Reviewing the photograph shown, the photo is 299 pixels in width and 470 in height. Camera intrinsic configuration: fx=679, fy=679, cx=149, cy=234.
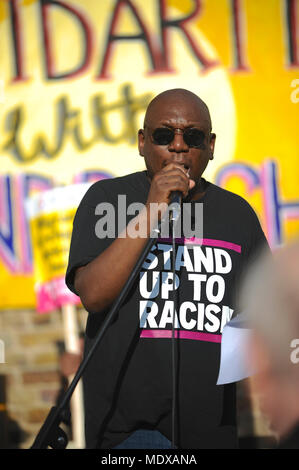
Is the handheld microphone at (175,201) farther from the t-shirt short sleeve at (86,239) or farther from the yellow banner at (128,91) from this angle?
the yellow banner at (128,91)

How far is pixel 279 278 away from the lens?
5.98ft

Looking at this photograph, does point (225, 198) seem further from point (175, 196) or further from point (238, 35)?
point (238, 35)

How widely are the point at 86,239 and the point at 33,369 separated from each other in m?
2.18

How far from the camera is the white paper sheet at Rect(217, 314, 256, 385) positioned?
5.54 feet

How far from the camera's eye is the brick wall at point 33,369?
3652 mm

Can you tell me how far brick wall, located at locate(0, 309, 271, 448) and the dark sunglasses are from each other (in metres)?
2.08

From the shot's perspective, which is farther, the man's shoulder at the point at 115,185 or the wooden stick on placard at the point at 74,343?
the wooden stick on placard at the point at 74,343

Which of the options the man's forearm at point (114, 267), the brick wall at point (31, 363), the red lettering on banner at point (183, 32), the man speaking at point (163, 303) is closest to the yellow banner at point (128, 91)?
the red lettering on banner at point (183, 32)

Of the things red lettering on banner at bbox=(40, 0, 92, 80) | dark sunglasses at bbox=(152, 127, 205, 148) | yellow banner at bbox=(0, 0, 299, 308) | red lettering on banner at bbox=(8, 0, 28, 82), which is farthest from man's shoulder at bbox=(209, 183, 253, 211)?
red lettering on banner at bbox=(8, 0, 28, 82)

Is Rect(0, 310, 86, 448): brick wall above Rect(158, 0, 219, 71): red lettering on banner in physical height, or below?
below

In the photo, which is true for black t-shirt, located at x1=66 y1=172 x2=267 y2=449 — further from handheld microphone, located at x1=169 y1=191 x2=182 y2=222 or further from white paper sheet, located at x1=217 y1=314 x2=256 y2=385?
handheld microphone, located at x1=169 y1=191 x2=182 y2=222

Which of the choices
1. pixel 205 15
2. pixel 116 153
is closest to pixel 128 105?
pixel 116 153

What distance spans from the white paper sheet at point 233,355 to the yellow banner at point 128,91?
72.7 inches
